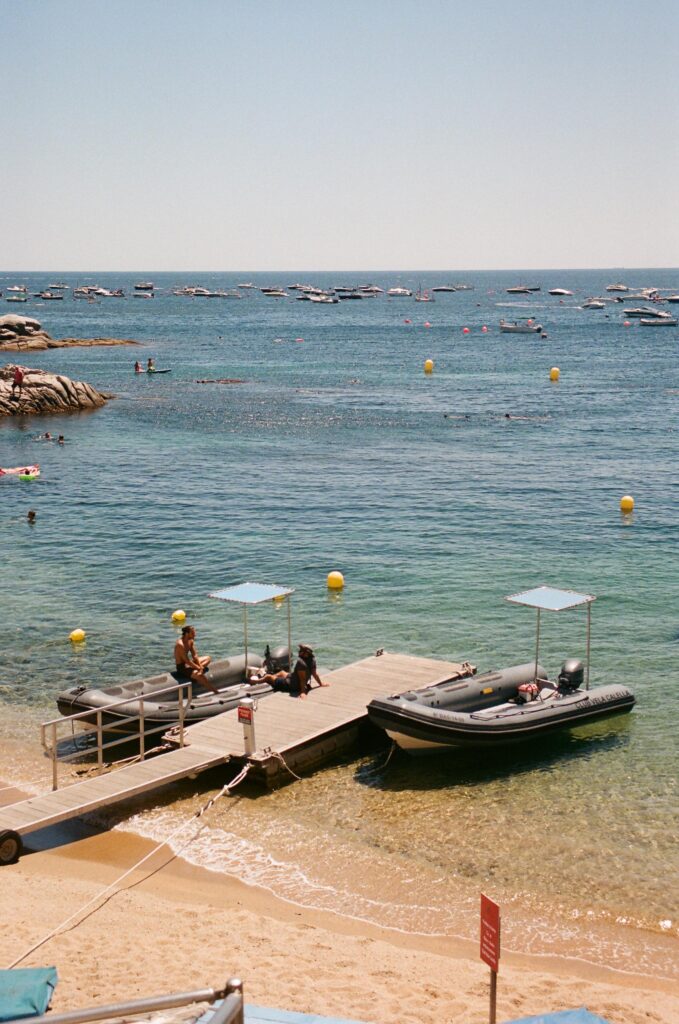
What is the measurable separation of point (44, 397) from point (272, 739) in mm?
46645

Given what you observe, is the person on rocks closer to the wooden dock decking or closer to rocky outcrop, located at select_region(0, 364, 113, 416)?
rocky outcrop, located at select_region(0, 364, 113, 416)

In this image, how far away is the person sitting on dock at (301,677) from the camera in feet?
64.5

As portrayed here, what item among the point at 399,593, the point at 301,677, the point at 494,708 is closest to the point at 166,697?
the point at 301,677

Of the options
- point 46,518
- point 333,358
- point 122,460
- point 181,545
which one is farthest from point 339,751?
point 333,358

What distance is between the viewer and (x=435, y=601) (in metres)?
27.0

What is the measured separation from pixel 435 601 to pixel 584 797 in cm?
1017

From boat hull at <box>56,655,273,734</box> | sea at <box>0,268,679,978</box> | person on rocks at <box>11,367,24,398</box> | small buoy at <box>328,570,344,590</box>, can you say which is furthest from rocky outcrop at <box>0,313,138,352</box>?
boat hull at <box>56,655,273,734</box>

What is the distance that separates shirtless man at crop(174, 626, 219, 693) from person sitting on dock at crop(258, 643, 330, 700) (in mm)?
1266

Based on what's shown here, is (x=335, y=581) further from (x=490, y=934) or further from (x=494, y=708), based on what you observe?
(x=490, y=934)

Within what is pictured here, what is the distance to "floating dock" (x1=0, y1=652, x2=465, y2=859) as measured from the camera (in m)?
15.5

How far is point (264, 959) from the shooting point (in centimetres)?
1215

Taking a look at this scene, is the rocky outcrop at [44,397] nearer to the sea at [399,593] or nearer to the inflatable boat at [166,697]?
the sea at [399,593]

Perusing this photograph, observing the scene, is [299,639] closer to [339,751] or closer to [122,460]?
[339,751]

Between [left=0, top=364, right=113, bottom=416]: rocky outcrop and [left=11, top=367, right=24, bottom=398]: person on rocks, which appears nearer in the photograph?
[left=0, top=364, right=113, bottom=416]: rocky outcrop
